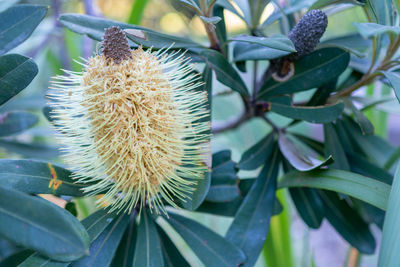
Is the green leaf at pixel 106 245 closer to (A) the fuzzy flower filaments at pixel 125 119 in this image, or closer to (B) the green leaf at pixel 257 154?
(A) the fuzzy flower filaments at pixel 125 119

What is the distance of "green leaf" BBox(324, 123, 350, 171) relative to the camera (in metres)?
0.70

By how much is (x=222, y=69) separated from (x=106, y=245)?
13.8 inches

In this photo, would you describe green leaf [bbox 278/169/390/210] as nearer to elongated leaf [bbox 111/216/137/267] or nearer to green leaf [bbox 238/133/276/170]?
green leaf [bbox 238/133/276/170]

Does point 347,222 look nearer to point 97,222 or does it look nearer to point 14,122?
point 97,222

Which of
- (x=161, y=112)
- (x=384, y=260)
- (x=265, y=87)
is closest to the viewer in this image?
(x=384, y=260)

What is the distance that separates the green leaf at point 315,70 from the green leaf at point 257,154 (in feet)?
0.36

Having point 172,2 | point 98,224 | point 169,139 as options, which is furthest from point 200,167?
point 172,2

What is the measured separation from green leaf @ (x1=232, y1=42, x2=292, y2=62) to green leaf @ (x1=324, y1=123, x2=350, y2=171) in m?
0.22

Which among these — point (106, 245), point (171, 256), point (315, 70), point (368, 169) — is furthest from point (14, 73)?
point (368, 169)

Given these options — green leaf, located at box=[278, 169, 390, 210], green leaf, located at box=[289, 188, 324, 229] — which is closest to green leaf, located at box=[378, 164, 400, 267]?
green leaf, located at box=[278, 169, 390, 210]

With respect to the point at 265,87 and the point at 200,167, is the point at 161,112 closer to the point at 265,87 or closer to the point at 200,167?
the point at 200,167

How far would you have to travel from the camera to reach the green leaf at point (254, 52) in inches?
23.0

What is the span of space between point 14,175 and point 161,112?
233 mm

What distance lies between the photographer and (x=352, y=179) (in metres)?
0.57
